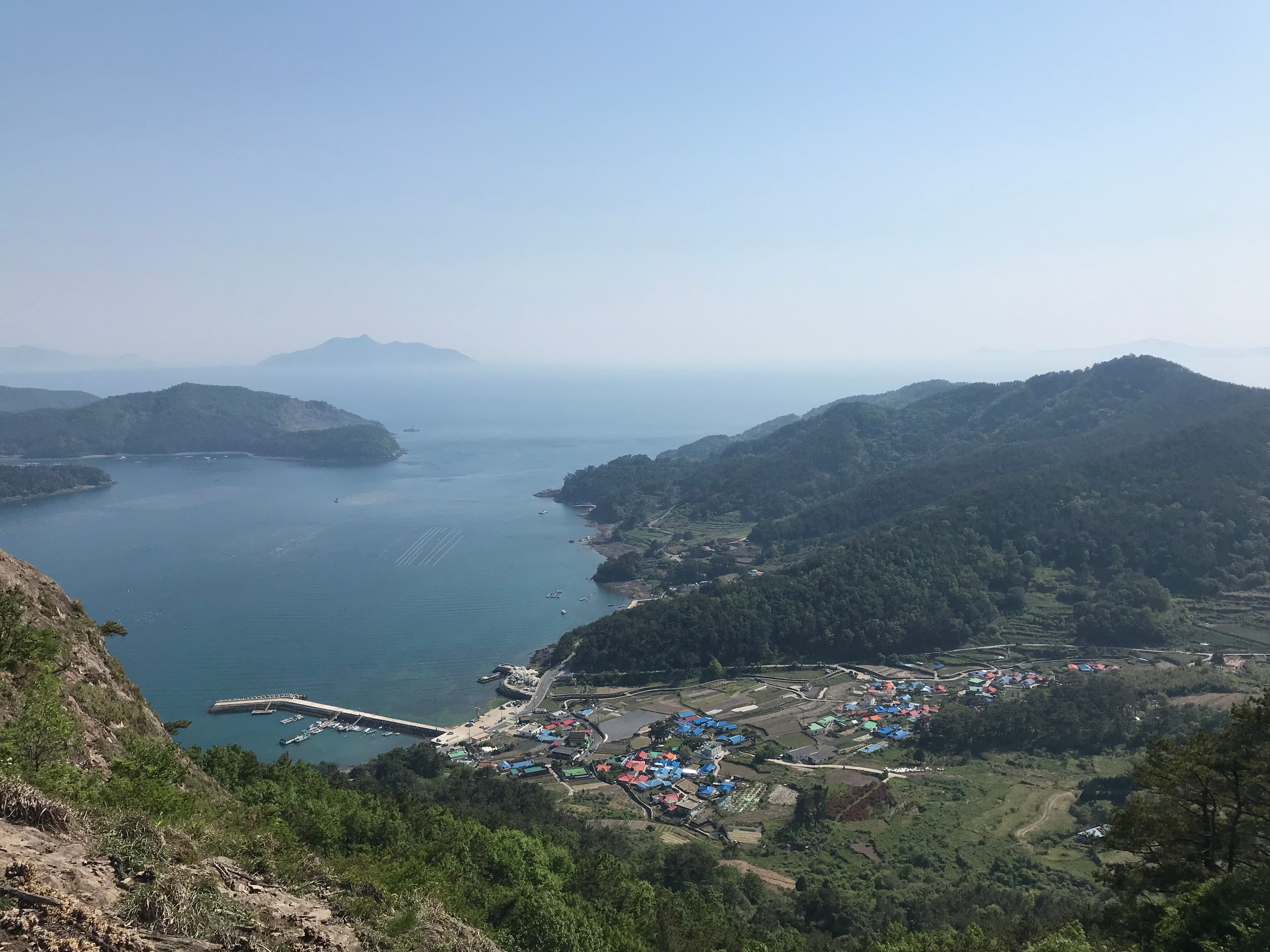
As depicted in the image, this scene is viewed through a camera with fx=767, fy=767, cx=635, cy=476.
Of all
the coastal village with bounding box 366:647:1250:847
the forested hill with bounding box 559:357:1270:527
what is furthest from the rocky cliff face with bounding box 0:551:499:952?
the forested hill with bounding box 559:357:1270:527

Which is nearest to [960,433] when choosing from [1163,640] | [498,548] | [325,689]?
[1163,640]

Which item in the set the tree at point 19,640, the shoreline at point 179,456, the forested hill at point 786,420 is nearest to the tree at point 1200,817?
the tree at point 19,640

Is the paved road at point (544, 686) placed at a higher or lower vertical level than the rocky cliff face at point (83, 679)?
lower

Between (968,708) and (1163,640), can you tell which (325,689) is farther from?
(1163,640)

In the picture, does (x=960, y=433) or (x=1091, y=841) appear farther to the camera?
(x=960, y=433)

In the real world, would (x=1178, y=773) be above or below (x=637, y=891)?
above

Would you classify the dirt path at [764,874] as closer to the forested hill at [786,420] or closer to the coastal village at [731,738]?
the coastal village at [731,738]

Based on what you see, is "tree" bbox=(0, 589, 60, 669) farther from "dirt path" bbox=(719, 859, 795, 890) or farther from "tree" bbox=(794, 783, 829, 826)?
"tree" bbox=(794, 783, 829, 826)

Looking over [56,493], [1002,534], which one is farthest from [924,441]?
[56,493]
